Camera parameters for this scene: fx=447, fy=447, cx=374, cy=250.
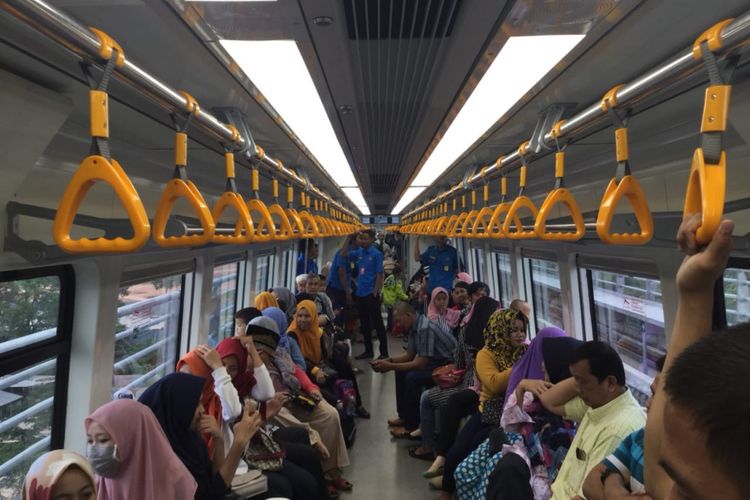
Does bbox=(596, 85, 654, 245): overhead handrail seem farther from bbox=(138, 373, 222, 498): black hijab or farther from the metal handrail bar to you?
bbox=(138, 373, 222, 498): black hijab

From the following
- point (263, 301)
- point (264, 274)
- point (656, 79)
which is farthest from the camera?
point (264, 274)

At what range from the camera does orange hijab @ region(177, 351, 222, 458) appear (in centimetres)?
284

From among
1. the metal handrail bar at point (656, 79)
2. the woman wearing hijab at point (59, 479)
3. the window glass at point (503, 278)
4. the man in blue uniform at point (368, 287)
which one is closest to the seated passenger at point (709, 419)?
the metal handrail bar at point (656, 79)

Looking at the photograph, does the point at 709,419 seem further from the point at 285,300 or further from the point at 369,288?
the point at 369,288

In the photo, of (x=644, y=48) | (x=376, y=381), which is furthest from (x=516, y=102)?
(x=376, y=381)

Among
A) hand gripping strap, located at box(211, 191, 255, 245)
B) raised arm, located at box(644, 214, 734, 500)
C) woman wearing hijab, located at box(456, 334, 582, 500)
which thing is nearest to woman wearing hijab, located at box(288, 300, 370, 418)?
woman wearing hijab, located at box(456, 334, 582, 500)

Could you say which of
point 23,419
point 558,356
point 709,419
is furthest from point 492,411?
point 709,419

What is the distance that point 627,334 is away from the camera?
13.3 feet

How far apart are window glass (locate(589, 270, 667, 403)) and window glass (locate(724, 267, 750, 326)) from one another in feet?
1.74

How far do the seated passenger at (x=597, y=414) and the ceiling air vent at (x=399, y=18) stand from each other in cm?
173

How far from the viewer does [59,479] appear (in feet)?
5.41

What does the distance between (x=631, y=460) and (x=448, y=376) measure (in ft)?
9.14

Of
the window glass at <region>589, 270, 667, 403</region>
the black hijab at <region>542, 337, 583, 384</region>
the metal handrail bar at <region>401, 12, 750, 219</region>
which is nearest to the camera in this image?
the metal handrail bar at <region>401, 12, 750, 219</region>

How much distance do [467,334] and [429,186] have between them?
7.86ft
